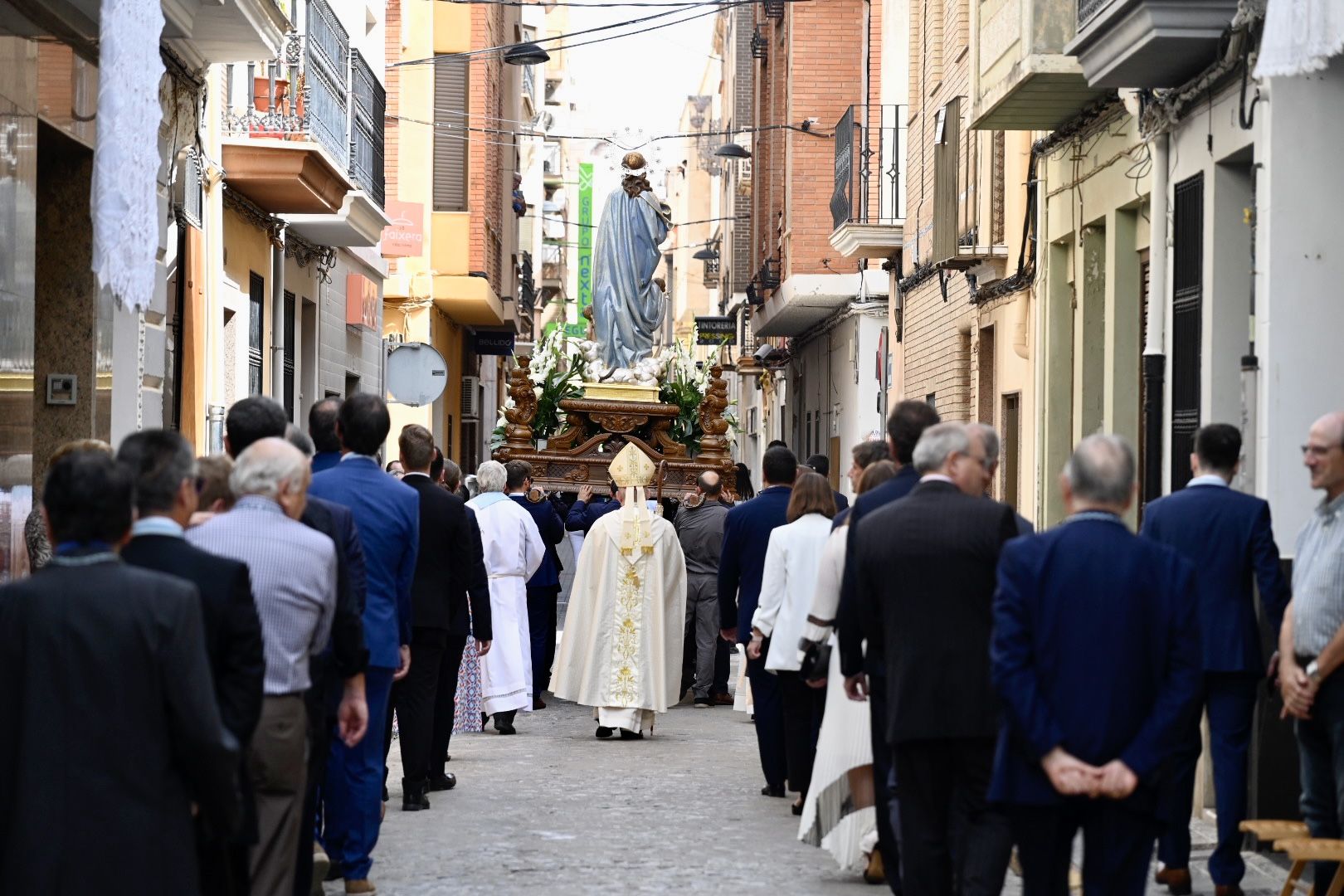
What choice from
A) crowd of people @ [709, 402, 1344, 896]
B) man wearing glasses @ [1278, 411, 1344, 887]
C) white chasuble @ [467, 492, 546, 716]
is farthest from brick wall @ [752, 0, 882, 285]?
man wearing glasses @ [1278, 411, 1344, 887]

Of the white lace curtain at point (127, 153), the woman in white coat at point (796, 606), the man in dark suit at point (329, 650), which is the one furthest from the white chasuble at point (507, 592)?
the man in dark suit at point (329, 650)

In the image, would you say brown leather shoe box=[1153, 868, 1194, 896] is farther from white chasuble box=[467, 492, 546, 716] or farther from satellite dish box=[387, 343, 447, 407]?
satellite dish box=[387, 343, 447, 407]

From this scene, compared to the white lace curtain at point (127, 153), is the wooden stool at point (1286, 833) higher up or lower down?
lower down

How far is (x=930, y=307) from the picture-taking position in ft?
73.6

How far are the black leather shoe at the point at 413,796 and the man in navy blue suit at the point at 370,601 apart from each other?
68.7 inches

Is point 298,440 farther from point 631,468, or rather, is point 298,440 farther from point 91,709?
point 631,468

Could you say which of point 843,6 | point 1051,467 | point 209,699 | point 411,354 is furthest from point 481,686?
point 843,6

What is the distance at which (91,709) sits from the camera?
484cm

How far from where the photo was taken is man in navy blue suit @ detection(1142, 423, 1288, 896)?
26.7 ft

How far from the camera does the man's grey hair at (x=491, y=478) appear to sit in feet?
45.7

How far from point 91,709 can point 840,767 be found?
4.43 metres

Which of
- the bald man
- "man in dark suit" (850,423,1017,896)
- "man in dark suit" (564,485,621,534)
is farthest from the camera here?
"man in dark suit" (564,485,621,534)

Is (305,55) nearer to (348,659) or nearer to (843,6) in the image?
(348,659)

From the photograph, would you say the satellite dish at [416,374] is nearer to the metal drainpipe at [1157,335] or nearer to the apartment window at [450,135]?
the metal drainpipe at [1157,335]
